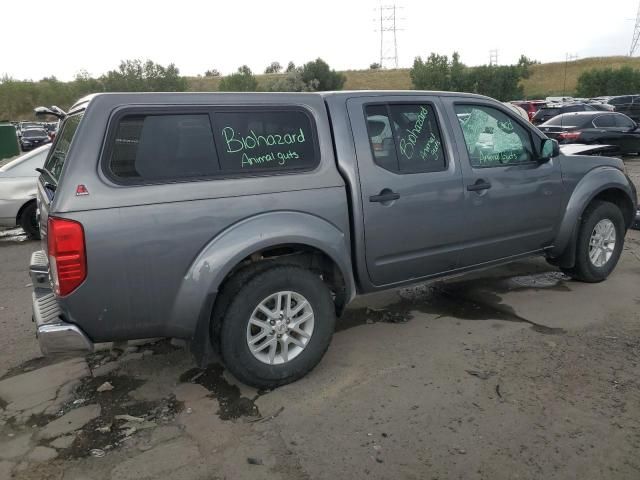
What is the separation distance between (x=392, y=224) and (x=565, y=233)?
2060 mm

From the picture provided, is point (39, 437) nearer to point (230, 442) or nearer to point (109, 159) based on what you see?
point (230, 442)

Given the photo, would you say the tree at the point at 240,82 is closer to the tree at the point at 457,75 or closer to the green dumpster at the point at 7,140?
the tree at the point at 457,75

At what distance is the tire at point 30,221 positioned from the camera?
26.6 feet

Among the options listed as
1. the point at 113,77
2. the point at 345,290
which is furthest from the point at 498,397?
the point at 113,77

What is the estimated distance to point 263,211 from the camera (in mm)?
3234

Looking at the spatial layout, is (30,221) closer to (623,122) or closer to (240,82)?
(623,122)

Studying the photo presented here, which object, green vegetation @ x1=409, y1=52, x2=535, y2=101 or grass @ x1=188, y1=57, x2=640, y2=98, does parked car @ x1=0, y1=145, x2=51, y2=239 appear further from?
grass @ x1=188, y1=57, x2=640, y2=98

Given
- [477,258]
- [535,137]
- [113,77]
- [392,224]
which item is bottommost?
[477,258]

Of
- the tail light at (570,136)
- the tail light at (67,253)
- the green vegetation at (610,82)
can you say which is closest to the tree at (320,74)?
the green vegetation at (610,82)

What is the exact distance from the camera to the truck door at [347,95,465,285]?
144 inches

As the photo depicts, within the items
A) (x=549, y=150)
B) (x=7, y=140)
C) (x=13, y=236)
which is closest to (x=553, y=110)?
(x=549, y=150)

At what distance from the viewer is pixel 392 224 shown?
12.2ft

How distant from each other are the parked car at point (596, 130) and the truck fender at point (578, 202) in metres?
10.1

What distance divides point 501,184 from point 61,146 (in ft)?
10.8
